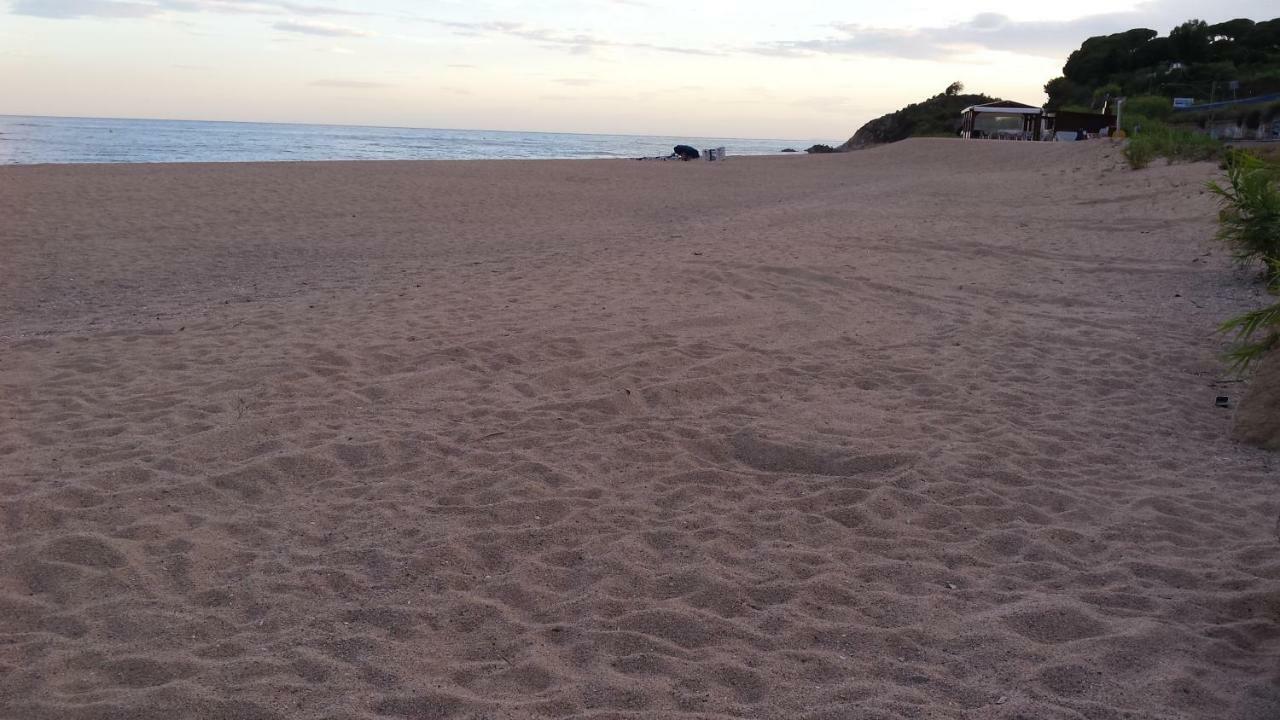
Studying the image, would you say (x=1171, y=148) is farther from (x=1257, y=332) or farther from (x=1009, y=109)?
(x=1009, y=109)

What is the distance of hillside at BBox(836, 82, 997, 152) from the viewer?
A: 54.6m

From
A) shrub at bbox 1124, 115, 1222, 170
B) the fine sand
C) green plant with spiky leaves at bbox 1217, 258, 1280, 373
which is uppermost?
shrub at bbox 1124, 115, 1222, 170

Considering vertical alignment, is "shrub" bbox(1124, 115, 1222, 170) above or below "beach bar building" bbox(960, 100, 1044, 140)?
below

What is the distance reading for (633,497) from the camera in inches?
154

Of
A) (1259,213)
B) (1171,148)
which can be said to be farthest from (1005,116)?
(1259,213)

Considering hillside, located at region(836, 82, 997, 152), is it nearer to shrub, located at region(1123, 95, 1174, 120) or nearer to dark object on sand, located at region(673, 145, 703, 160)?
shrub, located at region(1123, 95, 1174, 120)

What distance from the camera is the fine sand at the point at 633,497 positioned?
8.72 ft

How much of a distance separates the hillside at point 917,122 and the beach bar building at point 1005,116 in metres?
9.43

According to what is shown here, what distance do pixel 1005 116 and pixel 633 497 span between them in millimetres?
43452

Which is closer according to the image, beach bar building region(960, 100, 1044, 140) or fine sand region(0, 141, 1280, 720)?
fine sand region(0, 141, 1280, 720)

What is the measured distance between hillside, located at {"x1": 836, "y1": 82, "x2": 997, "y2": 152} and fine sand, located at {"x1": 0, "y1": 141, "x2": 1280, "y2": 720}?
49.2m

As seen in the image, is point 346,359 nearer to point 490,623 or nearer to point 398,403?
point 398,403

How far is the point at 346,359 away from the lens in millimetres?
5738

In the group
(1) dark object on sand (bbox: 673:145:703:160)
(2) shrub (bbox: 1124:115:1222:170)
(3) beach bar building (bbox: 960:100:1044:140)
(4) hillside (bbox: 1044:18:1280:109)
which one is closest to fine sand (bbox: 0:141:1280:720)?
(2) shrub (bbox: 1124:115:1222:170)
